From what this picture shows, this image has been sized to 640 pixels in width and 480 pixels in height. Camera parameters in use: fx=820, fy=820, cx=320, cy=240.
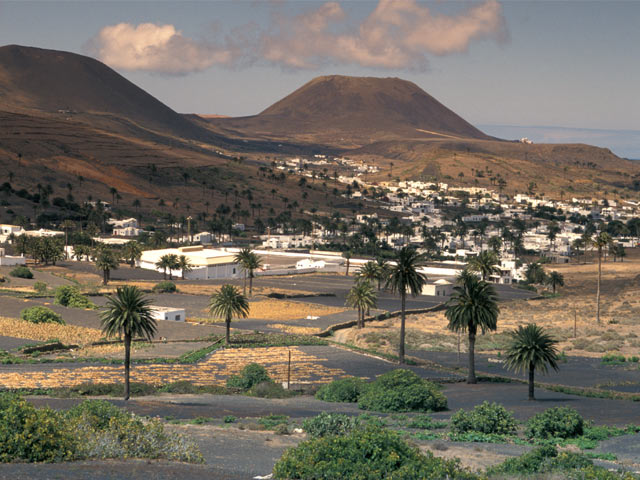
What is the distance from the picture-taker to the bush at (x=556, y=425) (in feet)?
98.4

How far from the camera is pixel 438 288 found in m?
107

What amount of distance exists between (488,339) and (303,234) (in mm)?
113666

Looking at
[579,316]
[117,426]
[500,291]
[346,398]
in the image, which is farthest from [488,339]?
[117,426]

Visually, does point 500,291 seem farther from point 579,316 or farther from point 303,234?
point 303,234

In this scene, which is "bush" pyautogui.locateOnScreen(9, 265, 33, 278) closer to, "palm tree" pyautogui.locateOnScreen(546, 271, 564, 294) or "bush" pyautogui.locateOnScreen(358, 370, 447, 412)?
"palm tree" pyautogui.locateOnScreen(546, 271, 564, 294)

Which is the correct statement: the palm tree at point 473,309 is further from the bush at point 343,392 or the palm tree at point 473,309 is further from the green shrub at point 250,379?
the green shrub at point 250,379

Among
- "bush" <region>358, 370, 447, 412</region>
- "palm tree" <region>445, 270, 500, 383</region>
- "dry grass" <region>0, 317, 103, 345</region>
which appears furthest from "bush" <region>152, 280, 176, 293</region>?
"bush" <region>358, 370, 447, 412</region>

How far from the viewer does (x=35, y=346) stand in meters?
56.2

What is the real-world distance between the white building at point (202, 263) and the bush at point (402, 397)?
79.3 metres

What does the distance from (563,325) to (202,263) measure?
57.2 meters

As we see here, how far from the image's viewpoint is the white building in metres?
116

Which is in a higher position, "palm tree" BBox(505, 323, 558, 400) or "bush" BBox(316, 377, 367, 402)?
"palm tree" BBox(505, 323, 558, 400)

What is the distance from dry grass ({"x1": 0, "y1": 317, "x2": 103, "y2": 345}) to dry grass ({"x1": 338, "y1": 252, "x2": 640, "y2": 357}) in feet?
69.5

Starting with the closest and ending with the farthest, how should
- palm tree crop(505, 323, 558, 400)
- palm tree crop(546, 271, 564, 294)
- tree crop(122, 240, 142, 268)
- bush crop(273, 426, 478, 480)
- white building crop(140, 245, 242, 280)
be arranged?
bush crop(273, 426, 478, 480), palm tree crop(505, 323, 558, 400), palm tree crop(546, 271, 564, 294), white building crop(140, 245, 242, 280), tree crop(122, 240, 142, 268)
